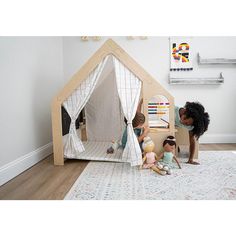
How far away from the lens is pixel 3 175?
2.06m

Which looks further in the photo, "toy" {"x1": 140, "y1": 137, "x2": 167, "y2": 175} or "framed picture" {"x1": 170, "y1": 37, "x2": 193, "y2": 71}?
"framed picture" {"x1": 170, "y1": 37, "x2": 193, "y2": 71}

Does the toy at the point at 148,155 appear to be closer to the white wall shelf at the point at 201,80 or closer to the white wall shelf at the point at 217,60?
the white wall shelf at the point at 201,80

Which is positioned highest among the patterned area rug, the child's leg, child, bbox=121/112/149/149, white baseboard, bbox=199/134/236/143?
child, bbox=121/112/149/149

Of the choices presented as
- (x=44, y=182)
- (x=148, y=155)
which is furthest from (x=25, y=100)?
(x=148, y=155)

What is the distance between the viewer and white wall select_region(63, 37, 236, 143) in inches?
145

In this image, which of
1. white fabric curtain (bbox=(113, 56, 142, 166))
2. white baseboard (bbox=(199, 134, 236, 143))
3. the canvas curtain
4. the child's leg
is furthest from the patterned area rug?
white baseboard (bbox=(199, 134, 236, 143))

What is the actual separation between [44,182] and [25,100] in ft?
3.52

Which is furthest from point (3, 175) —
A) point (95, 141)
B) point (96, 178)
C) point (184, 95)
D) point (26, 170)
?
point (184, 95)

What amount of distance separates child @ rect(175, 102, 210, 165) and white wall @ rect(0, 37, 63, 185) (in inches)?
77.0

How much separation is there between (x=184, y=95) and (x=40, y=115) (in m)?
2.49

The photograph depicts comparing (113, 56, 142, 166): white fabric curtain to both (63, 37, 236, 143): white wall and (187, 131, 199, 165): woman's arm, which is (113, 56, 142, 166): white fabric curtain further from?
(63, 37, 236, 143): white wall

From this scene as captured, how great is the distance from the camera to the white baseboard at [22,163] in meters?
2.09

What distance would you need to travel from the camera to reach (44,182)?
207cm

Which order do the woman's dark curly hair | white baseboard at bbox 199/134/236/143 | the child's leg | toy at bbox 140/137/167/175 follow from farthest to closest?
white baseboard at bbox 199/134/236/143
the woman's dark curly hair
toy at bbox 140/137/167/175
the child's leg
